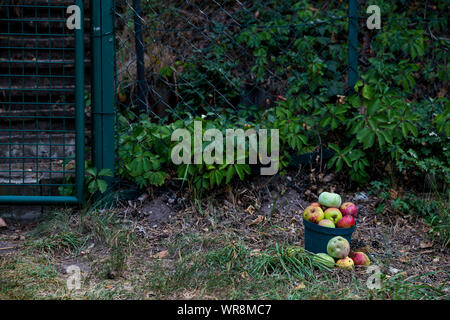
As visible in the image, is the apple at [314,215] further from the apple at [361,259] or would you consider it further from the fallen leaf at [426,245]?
the fallen leaf at [426,245]

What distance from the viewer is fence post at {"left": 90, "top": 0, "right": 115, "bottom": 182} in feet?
10.3

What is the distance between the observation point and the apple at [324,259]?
2.53m

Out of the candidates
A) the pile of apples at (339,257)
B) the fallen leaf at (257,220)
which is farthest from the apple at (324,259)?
the fallen leaf at (257,220)

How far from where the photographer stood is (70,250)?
2.88 m

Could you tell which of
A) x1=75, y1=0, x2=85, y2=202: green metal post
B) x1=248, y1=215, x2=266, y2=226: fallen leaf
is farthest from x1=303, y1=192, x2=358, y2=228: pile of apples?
x1=75, y1=0, x2=85, y2=202: green metal post

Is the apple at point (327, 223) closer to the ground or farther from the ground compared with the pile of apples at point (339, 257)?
farther from the ground

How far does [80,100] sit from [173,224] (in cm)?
94

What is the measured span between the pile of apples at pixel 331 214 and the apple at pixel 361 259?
0.48ft

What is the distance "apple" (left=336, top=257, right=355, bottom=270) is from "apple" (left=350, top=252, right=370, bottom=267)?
42mm

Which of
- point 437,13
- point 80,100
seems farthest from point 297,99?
point 437,13

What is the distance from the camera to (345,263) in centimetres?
254

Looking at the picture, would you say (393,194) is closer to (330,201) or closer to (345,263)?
(330,201)

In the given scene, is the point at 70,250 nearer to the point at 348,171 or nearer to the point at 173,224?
the point at 173,224
